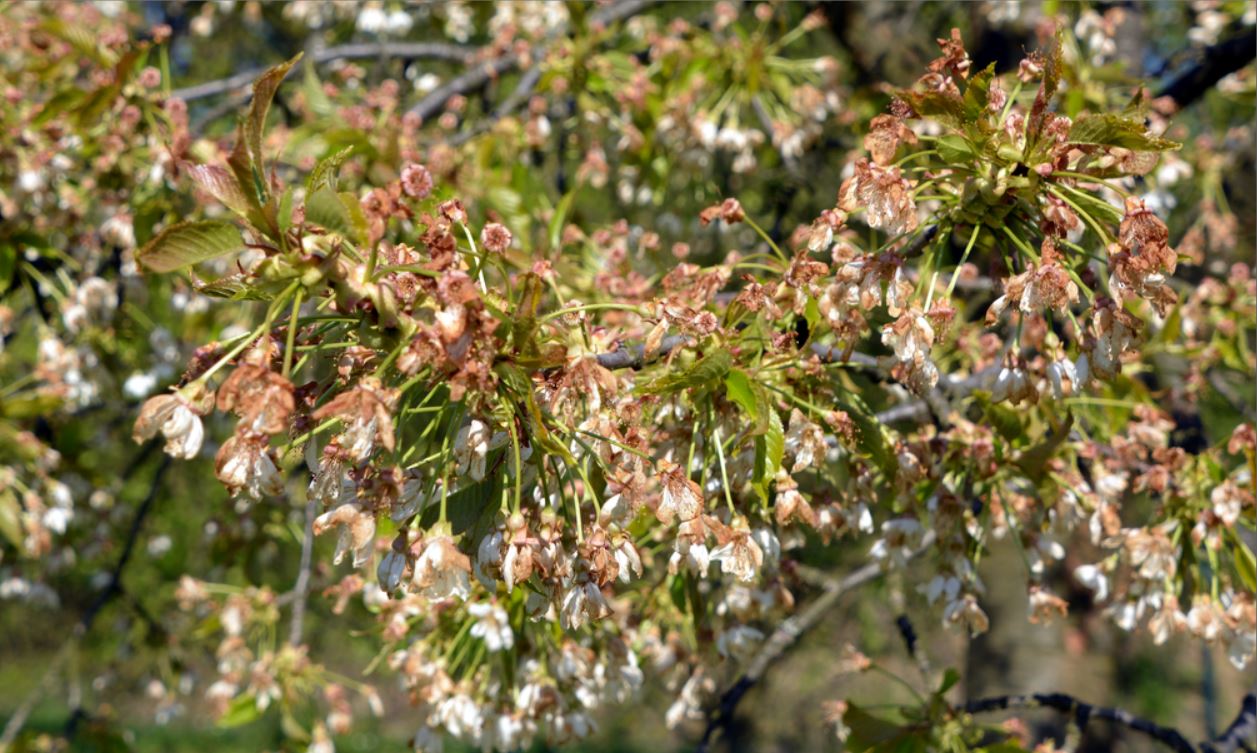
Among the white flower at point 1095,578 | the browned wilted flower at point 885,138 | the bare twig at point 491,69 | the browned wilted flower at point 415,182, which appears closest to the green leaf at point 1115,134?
the browned wilted flower at point 885,138

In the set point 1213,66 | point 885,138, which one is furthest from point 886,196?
point 1213,66

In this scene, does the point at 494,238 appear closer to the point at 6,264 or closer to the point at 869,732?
the point at 869,732

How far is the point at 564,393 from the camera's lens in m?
1.06

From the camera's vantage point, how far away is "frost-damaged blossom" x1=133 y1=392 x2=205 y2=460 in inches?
37.0

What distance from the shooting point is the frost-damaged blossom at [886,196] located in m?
1.08

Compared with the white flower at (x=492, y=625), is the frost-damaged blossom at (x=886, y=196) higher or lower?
higher

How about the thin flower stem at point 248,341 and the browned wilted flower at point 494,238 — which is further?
the browned wilted flower at point 494,238

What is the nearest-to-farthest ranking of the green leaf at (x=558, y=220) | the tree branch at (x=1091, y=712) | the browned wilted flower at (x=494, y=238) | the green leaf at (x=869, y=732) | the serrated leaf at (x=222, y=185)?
1. the serrated leaf at (x=222, y=185)
2. the browned wilted flower at (x=494, y=238)
3. the green leaf at (x=869, y=732)
4. the tree branch at (x=1091, y=712)
5. the green leaf at (x=558, y=220)

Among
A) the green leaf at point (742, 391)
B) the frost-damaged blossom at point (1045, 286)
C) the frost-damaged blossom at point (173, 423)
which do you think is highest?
the frost-damaged blossom at point (173, 423)

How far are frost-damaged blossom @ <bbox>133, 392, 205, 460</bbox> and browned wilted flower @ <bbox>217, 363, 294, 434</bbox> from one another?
0.29 ft

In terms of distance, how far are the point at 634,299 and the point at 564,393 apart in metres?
0.78

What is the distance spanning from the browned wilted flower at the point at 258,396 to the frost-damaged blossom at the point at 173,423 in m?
Answer: 0.09

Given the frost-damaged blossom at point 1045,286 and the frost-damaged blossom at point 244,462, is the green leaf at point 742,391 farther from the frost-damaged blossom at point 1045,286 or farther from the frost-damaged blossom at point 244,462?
the frost-damaged blossom at point 244,462

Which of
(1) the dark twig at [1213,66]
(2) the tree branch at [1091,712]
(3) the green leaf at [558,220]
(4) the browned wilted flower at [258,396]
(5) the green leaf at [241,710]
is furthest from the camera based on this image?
(1) the dark twig at [1213,66]
